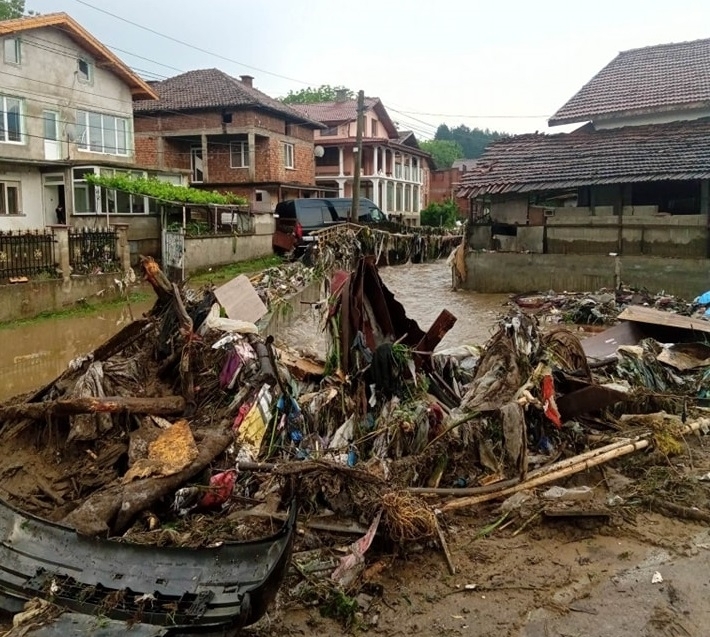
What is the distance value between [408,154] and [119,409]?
134 ft

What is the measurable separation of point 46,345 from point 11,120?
1281cm

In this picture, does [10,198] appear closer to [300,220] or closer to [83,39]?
[83,39]

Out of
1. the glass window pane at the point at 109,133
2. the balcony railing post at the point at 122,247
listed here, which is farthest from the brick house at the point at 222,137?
the balcony railing post at the point at 122,247

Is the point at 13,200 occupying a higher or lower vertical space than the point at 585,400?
higher

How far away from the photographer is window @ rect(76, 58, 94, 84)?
24.3 meters

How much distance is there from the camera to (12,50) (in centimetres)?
2173

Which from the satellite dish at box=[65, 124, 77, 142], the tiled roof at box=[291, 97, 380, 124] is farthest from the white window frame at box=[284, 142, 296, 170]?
the satellite dish at box=[65, 124, 77, 142]

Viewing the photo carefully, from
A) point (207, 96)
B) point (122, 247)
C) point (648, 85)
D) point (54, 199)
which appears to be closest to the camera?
point (122, 247)

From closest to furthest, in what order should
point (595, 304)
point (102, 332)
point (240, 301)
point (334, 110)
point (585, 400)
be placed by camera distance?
1. point (585, 400)
2. point (240, 301)
3. point (102, 332)
4. point (595, 304)
5. point (334, 110)

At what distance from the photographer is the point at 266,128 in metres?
31.9

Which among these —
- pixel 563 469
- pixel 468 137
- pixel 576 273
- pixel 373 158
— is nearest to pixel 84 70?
pixel 373 158

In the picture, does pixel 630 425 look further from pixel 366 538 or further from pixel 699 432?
pixel 366 538

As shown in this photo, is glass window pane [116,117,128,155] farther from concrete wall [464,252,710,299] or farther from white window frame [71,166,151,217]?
concrete wall [464,252,710,299]

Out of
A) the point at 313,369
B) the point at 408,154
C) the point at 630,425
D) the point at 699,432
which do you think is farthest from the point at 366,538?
the point at 408,154
